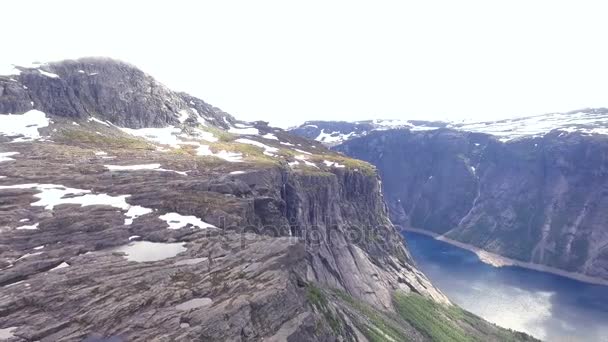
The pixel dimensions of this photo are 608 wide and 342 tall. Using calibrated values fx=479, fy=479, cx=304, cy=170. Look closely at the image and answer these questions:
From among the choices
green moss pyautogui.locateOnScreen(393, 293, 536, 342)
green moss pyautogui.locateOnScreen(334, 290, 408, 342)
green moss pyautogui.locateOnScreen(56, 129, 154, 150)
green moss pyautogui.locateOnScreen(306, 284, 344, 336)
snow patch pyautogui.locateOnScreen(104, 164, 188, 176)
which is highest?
green moss pyautogui.locateOnScreen(56, 129, 154, 150)

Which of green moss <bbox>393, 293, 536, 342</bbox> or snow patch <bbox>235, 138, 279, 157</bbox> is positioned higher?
snow patch <bbox>235, 138, 279, 157</bbox>

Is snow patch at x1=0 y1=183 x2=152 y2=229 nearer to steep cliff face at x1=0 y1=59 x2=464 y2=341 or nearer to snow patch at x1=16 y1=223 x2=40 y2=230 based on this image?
steep cliff face at x1=0 y1=59 x2=464 y2=341

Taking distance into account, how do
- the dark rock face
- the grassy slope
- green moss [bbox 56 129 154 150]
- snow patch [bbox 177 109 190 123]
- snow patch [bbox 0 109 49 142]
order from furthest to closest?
1. snow patch [bbox 177 109 190 123]
2. the dark rock face
3. green moss [bbox 56 129 154 150]
4. snow patch [bbox 0 109 49 142]
5. the grassy slope

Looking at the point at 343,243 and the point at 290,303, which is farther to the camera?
the point at 343,243

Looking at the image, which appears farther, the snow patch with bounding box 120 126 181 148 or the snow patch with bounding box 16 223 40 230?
the snow patch with bounding box 120 126 181 148

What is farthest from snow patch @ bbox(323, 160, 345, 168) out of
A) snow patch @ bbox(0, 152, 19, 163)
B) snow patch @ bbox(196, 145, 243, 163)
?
snow patch @ bbox(0, 152, 19, 163)

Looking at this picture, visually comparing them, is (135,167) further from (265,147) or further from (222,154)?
(265,147)

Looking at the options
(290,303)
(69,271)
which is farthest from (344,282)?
(69,271)

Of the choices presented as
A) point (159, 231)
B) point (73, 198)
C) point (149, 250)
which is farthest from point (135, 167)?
point (149, 250)

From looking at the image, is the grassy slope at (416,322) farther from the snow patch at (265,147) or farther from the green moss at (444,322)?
the snow patch at (265,147)

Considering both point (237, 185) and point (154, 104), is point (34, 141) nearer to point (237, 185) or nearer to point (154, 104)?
point (237, 185)
